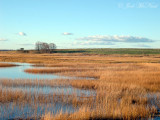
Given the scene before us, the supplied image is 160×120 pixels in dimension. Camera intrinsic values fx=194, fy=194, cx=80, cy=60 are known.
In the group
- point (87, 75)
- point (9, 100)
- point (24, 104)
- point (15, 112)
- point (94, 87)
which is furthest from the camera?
point (87, 75)

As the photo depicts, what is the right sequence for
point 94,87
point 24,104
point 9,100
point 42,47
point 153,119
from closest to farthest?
point 153,119, point 24,104, point 9,100, point 94,87, point 42,47

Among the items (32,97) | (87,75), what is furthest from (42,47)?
(32,97)

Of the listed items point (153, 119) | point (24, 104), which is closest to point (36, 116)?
point (24, 104)

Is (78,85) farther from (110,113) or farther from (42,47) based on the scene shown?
(42,47)

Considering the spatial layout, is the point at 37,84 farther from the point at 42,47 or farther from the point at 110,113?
the point at 42,47

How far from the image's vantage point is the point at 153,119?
10086mm

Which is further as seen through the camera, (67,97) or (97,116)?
(67,97)

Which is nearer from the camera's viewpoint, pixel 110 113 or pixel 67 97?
pixel 110 113

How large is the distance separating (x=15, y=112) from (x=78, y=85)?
8.72 meters

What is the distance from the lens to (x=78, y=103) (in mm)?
12680

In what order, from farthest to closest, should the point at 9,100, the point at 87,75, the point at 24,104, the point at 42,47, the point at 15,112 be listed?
the point at 42,47 → the point at 87,75 → the point at 9,100 → the point at 24,104 → the point at 15,112

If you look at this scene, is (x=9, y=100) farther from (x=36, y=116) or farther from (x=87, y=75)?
(x=87, y=75)

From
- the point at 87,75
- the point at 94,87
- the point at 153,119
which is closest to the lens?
the point at 153,119

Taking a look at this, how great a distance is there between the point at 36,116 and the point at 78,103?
3.36m
